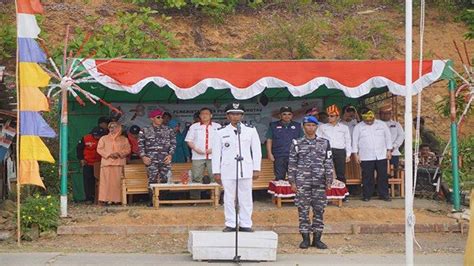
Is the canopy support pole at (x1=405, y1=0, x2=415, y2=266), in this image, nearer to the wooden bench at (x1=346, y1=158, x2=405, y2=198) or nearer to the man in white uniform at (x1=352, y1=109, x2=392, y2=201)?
the man in white uniform at (x1=352, y1=109, x2=392, y2=201)

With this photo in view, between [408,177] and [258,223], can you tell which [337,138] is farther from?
[408,177]

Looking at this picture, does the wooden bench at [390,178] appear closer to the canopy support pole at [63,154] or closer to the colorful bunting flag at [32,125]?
the canopy support pole at [63,154]

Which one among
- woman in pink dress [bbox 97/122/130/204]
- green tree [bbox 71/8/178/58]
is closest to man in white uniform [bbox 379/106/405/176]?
woman in pink dress [bbox 97/122/130/204]

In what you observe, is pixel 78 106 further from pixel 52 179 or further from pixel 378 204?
pixel 378 204

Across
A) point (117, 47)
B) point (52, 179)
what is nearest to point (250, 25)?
point (117, 47)

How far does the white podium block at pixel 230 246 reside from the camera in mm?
10352

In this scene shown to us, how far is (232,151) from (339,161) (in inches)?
168

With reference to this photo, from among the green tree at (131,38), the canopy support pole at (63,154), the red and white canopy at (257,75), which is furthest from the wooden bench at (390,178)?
the green tree at (131,38)

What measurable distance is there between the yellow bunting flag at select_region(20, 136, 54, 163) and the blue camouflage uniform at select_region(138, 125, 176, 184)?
7.97 ft

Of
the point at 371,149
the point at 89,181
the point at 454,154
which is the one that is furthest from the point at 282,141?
the point at 89,181

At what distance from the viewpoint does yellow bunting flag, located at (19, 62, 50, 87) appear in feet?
39.5

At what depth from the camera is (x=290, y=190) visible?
14.4m

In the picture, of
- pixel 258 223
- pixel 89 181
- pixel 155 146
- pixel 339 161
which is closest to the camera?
pixel 258 223

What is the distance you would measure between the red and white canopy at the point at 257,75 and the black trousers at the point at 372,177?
5.51ft
